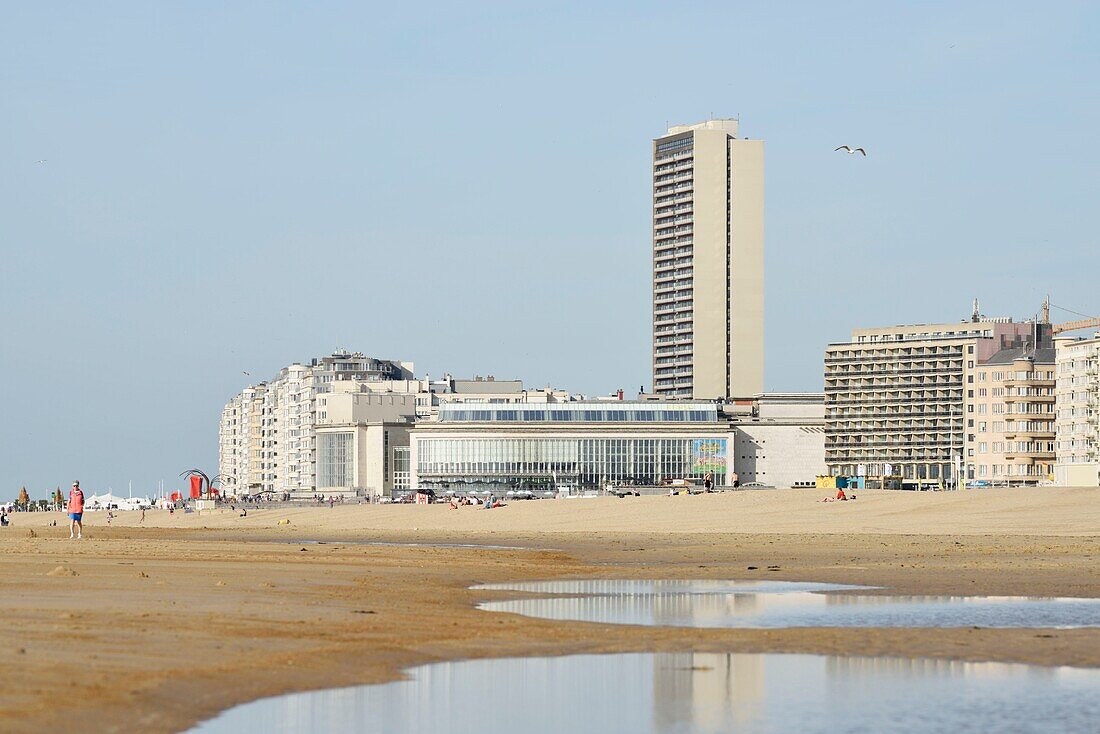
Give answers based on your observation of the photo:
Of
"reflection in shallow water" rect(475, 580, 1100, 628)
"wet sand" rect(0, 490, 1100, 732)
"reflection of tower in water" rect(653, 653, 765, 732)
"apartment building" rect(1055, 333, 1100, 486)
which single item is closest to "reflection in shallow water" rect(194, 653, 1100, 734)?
"reflection of tower in water" rect(653, 653, 765, 732)

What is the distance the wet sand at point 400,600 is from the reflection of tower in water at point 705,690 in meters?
1.30

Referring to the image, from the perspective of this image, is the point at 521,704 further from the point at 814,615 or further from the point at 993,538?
the point at 993,538

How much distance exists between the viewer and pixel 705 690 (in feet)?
61.1

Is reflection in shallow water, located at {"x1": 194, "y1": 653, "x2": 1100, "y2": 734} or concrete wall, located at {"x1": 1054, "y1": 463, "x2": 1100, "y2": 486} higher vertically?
reflection in shallow water, located at {"x1": 194, "y1": 653, "x2": 1100, "y2": 734}

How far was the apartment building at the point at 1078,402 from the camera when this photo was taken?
17325 cm

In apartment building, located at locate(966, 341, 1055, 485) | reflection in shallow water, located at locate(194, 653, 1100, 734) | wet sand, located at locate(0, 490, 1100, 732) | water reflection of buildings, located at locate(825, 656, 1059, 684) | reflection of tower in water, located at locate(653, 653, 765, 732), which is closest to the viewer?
reflection in shallow water, located at locate(194, 653, 1100, 734)

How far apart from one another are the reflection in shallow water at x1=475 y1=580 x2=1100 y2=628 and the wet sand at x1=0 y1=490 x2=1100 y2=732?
123cm

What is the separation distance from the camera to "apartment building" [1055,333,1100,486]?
173 m

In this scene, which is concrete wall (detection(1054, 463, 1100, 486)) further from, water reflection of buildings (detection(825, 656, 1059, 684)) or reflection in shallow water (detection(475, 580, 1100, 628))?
water reflection of buildings (detection(825, 656, 1059, 684))

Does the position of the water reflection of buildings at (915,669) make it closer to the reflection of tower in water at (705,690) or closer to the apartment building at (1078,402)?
the reflection of tower in water at (705,690)

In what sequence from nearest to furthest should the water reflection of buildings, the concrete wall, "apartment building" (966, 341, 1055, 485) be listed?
the water reflection of buildings < the concrete wall < "apartment building" (966, 341, 1055, 485)

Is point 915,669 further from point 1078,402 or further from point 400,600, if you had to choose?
point 1078,402

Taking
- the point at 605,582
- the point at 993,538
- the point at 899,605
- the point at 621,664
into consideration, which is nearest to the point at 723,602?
the point at 899,605

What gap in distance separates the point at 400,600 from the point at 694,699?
448 inches
